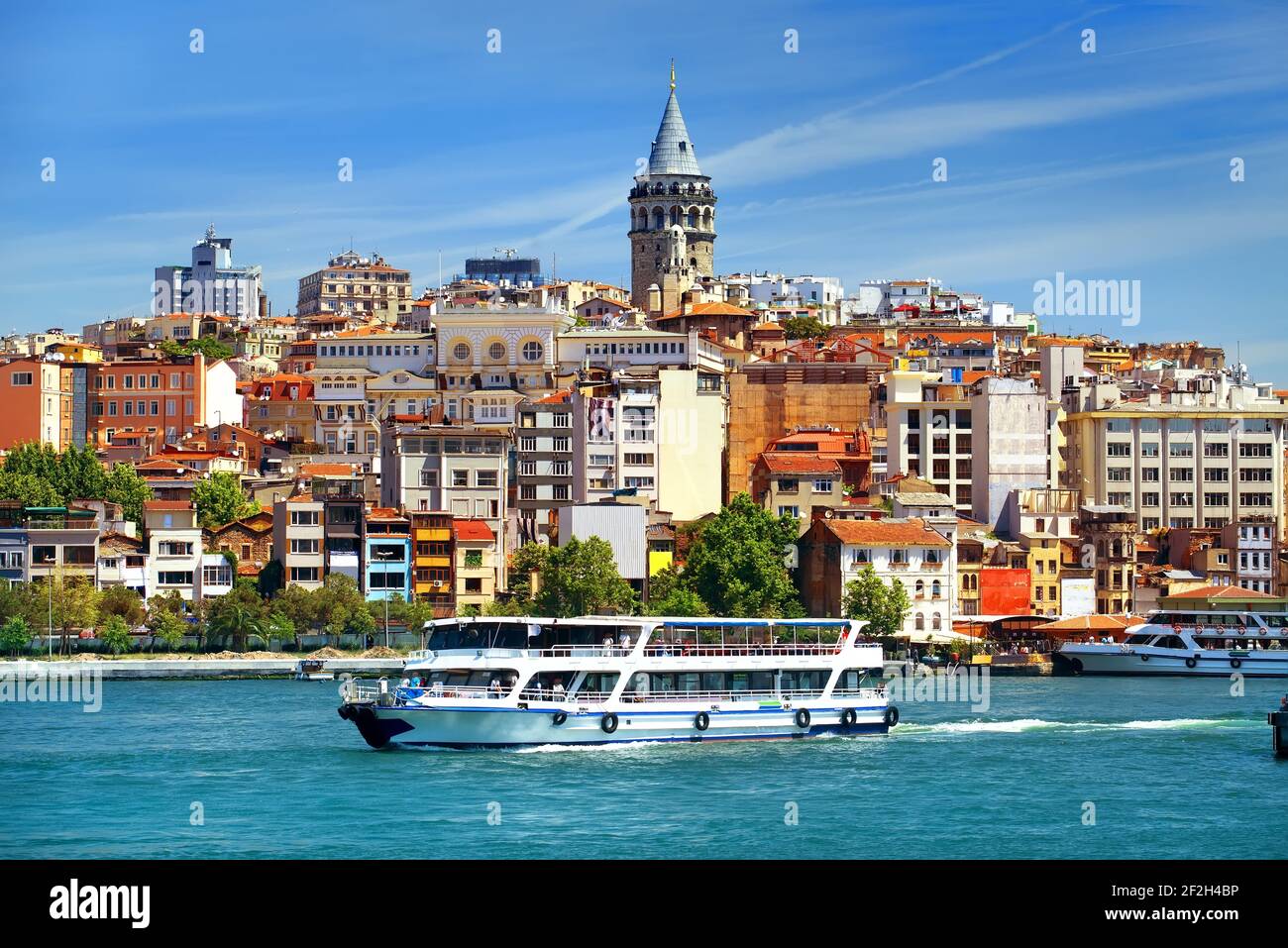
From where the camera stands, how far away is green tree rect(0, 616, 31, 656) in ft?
160

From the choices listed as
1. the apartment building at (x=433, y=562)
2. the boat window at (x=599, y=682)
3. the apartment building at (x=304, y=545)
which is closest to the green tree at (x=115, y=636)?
the apartment building at (x=304, y=545)

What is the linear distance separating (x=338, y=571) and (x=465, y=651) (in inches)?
1015

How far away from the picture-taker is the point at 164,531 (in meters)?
54.7

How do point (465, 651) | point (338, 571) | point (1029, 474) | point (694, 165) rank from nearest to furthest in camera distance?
point (465, 651) → point (338, 571) → point (1029, 474) → point (694, 165)

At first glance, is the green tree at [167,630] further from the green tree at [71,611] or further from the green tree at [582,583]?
the green tree at [582,583]

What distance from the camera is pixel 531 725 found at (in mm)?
27953

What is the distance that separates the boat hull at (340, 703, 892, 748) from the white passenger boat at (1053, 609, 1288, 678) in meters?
23.2

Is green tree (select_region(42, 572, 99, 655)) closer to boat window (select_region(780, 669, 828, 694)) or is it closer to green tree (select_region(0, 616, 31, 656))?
green tree (select_region(0, 616, 31, 656))

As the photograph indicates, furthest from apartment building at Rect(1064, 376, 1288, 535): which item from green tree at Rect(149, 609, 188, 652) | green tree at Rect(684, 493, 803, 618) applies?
green tree at Rect(149, 609, 188, 652)

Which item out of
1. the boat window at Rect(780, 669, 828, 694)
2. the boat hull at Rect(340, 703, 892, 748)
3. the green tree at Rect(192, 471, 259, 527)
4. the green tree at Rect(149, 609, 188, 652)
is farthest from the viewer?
the green tree at Rect(192, 471, 259, 527)

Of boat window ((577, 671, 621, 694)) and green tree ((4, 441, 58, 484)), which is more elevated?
green tree ((4, 441, 58, 484))
